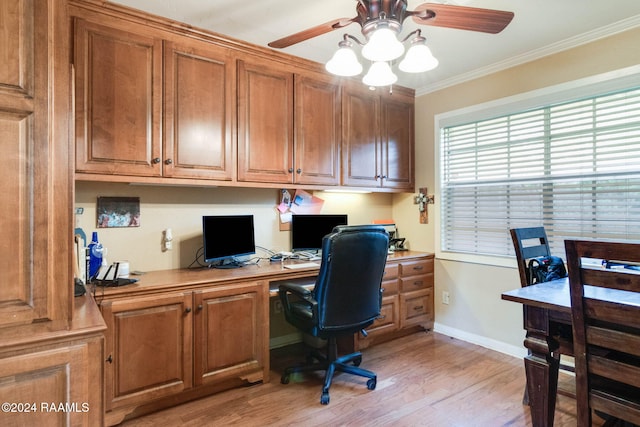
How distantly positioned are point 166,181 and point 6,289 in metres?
1.33

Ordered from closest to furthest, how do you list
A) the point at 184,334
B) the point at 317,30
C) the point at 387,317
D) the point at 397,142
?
the point at 317,30 → the point at 184,334 → the point at 387,317 → the point at 397,142

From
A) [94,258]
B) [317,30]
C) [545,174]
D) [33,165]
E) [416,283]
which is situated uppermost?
[317,30]

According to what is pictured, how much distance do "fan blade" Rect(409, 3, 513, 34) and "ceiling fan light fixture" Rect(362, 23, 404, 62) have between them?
0.43 ft

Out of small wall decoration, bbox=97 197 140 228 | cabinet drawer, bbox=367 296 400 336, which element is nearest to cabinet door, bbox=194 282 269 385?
small wall decoration, bbox=97 197 140 228

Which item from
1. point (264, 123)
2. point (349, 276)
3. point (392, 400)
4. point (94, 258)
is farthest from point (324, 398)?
point (264, 123)

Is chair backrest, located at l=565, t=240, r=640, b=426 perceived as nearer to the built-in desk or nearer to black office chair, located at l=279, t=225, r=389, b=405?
black office chair, located at l=279, t=225, r=389, b=405

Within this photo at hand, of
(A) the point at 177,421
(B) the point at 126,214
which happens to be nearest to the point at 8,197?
(B) the point at 126,214

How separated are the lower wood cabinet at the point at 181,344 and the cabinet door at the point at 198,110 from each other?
32.5 inches

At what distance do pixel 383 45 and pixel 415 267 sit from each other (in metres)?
2.25

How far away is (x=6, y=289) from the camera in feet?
3.58

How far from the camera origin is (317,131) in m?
3.01

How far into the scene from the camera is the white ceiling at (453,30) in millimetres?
2148

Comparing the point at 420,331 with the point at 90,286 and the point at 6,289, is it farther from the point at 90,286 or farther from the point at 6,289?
the point at 6,289

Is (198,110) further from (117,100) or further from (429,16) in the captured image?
(429,16)
